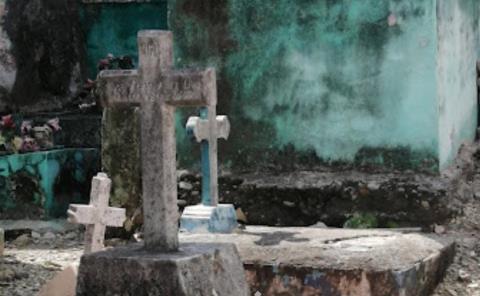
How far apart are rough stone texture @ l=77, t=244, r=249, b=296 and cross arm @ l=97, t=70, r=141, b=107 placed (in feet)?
2.08

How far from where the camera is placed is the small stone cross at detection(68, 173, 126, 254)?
5766 millimetres

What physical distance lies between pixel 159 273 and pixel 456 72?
4254 mm

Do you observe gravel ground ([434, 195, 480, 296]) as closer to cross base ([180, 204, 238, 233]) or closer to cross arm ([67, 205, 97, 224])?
cross base ([180, 204, 238, 233])

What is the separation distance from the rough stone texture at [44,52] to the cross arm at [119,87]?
20.2 feet

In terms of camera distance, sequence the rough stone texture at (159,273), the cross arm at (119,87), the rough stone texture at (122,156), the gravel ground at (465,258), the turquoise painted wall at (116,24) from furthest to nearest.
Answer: the turquoise painted wall at (116,24)
the rough stone texture at (122,156)
the gravel ground at (465,258)
the cross arm at (119,87)
the rough stone texture at (159,273)

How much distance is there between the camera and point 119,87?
4105 mm

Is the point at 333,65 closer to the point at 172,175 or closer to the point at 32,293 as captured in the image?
the point at 32,293

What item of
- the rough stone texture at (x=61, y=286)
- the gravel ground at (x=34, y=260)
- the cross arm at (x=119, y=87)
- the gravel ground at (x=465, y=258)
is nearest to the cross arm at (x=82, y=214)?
the rough stone texture at (x=61, y=286)

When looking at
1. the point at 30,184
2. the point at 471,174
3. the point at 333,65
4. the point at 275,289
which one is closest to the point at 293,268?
the point at 275,289

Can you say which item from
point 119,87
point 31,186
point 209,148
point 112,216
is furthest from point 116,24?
point 119,87

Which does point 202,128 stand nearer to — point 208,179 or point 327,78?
point 208,179

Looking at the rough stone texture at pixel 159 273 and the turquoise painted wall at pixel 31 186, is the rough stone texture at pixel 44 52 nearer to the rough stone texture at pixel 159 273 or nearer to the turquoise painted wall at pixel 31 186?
the turquoise painted wall at pixel 31 186

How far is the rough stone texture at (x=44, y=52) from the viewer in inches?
398

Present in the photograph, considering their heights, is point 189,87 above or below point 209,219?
above
